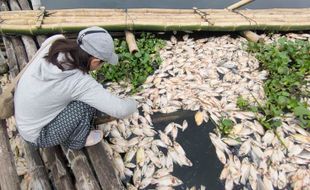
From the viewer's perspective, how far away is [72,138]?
2.95 metres

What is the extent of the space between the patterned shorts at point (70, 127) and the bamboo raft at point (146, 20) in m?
2.20

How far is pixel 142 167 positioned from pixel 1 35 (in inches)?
114

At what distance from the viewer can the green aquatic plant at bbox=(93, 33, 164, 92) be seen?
4.22 m

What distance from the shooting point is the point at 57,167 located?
3029 mm

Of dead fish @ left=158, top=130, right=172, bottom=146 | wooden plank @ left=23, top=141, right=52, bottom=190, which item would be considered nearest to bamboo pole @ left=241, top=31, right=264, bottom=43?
dead fish @ left=158, top=130, right=172, bottom=146

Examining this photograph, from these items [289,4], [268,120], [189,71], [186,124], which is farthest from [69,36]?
[289,4]

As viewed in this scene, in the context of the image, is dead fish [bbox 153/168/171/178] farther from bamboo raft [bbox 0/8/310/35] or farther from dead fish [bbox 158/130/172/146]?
bamboo raft [bbox 0/8/310/35]

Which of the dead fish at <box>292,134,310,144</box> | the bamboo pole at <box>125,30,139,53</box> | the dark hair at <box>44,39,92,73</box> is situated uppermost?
the dark hair at <box>44,39,92,73</box>

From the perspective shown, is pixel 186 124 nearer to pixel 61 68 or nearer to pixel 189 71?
pixel 189 71

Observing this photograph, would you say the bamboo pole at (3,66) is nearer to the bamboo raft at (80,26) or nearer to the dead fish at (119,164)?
the bamboo raft at (80,26)

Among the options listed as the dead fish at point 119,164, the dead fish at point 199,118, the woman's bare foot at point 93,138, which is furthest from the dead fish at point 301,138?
the woman's bare foot at point 93,138

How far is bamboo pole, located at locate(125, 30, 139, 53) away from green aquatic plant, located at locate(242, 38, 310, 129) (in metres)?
1.47

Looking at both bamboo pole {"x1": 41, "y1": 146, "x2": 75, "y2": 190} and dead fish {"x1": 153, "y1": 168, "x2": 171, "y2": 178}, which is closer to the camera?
bamboo pole {"x1": 41, "y1": 146, "x2": 75, "y2": 190}

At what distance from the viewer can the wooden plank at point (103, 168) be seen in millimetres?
2916
